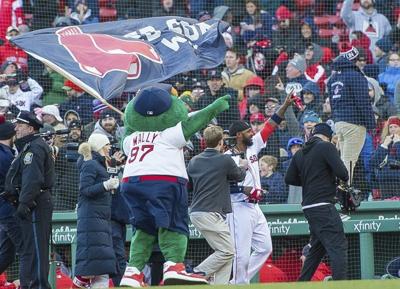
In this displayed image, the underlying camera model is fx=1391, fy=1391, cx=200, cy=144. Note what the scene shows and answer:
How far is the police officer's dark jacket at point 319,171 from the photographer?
1385 centimetres

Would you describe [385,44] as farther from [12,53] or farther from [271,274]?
[271,274]

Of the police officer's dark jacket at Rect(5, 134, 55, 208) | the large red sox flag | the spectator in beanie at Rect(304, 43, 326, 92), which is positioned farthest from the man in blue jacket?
the police officer's dark jacket at Rect(5, 134, 55, 208)

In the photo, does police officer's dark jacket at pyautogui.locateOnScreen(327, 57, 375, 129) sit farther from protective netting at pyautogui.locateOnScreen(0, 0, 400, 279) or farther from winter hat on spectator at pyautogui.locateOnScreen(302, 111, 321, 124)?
winter hat on spectator at pyautogui.locateOnScreen(302, 111, 321, 124)

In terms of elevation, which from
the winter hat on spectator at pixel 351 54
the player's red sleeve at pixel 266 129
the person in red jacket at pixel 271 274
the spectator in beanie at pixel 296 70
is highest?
the winter hat on spectator at pixel 351 54

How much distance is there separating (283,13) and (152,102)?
34.6 ft

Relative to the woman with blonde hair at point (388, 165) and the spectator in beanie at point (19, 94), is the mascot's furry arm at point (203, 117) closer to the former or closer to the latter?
the woman with blonde hair at point (388, 165)

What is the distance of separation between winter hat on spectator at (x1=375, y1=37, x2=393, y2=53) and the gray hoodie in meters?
0.30

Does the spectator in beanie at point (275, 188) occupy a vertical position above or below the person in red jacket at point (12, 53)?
below

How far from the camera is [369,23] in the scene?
22156mm

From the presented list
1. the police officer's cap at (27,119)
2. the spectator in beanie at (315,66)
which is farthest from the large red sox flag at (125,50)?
the spectator in beanie at (315,66)

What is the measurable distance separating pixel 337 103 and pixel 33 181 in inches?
209

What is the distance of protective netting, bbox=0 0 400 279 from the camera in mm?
16766

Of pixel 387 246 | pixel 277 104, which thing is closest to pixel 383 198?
pixel 387 246

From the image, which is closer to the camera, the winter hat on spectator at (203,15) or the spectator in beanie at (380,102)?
the spectator in beanie at (380,102)
